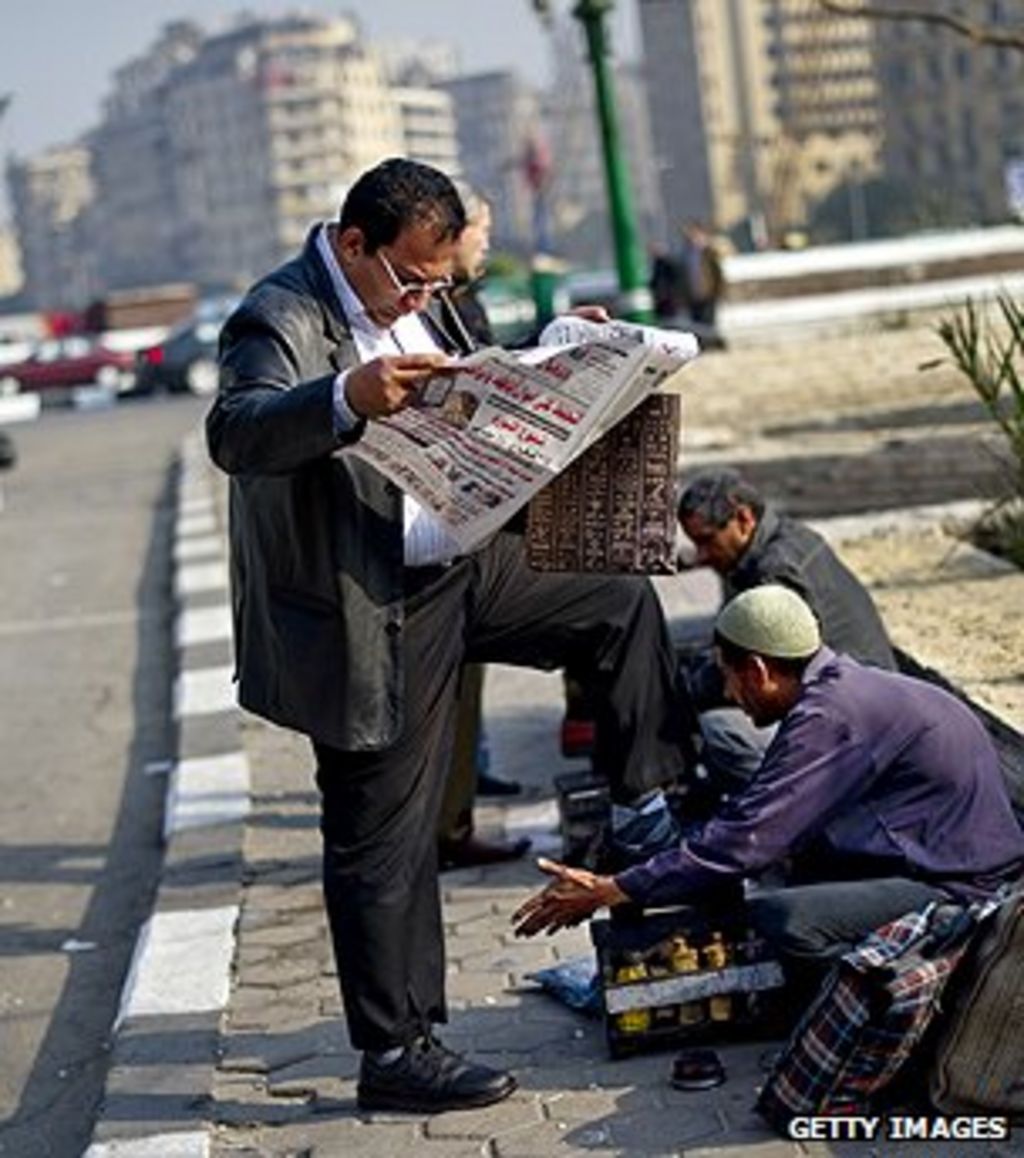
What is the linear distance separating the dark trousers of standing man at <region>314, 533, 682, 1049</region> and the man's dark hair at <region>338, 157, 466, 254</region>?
0.67 meters

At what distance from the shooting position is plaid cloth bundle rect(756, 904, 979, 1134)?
4.57 metres

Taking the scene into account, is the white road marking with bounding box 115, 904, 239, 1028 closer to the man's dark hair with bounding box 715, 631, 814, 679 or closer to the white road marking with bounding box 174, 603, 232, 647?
the man's dark hair with bounding box 715, 631, 814, 679

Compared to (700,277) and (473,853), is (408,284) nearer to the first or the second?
(473,853)

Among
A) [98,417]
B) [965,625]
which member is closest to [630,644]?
[965,625]

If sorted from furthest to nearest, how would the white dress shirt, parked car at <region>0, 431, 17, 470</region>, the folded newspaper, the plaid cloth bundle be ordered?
parked car at <region>0, 431, 17, 470</region> → the white dress shirt → the plaid cloth bundle → the folded newspaper

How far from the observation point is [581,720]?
812 centimetres

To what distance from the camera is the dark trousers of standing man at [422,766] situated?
16.1ft

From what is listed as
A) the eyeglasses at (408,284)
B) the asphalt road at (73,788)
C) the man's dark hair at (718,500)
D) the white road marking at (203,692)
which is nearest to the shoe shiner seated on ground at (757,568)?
the man's dark hair at (718,500)

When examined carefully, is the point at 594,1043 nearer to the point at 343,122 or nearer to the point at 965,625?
the point at 965,625

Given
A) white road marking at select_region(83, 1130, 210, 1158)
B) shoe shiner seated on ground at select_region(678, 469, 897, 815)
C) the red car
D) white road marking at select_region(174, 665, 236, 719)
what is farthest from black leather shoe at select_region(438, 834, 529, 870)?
the red car

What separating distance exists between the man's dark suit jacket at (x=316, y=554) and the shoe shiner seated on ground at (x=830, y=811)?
512 millimetres

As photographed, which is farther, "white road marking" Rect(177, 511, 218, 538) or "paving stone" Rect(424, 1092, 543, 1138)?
"white road marking" Rect(177, 511, 218, 538)

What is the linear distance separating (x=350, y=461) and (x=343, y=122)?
191246 millimetres

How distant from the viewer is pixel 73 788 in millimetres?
9500
